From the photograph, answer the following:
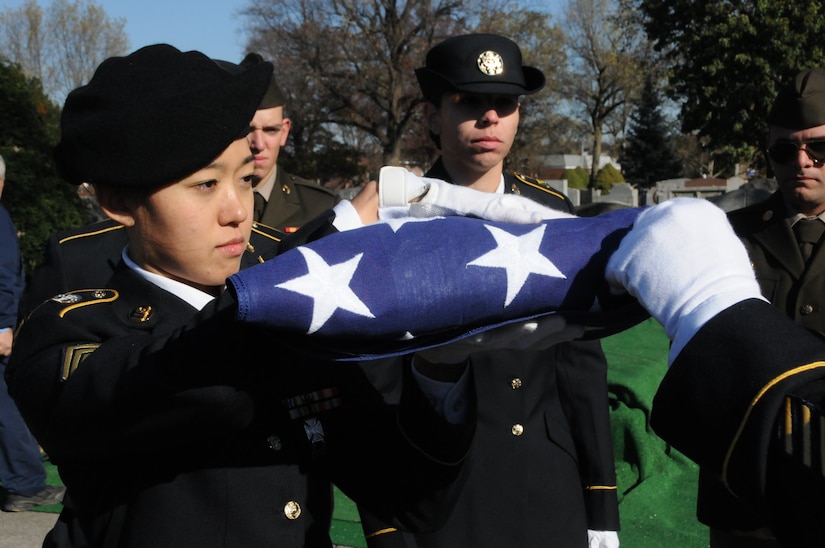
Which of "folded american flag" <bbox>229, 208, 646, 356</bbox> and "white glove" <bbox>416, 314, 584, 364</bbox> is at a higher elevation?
"folded american flag" <bbox>229, 208, 646, 356</bbox>

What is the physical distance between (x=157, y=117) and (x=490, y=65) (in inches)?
70.8

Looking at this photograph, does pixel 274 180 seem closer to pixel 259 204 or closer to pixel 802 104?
pixel 259 204

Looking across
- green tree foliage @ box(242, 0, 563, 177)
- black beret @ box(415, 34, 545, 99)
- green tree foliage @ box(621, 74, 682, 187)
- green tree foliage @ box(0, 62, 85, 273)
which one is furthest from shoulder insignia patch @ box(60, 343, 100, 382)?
green tree foliage @ box(621, 74, 682, 187)

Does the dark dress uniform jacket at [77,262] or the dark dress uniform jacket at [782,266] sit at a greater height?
the dark dress uniform jacket at [77,262]

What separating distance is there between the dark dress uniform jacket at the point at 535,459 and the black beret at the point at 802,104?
1239 mm

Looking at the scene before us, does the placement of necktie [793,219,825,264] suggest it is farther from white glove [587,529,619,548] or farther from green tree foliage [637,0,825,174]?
green tree foliage [637,0,825,174]

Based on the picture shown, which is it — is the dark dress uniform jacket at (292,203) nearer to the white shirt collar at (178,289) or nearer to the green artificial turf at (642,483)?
the green artificial turf at (642,483)

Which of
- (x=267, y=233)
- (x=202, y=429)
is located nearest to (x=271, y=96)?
(x=267, y=233)

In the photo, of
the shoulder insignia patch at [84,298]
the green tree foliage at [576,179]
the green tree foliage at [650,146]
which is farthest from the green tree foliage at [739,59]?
the green tree foliage at [650,146]

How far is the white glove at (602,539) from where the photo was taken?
2535 millimetres

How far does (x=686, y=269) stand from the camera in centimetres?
88

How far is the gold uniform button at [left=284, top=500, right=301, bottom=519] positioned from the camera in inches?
60.2

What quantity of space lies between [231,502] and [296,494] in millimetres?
128

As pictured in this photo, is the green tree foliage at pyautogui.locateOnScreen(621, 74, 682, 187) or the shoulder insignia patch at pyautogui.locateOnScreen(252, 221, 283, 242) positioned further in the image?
the green tree foliage at pyautogui.locateOnScreen(621, 74, 682, 187)
